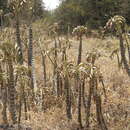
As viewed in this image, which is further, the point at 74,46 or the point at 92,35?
the point at 92,35

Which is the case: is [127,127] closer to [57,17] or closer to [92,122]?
[92,122]

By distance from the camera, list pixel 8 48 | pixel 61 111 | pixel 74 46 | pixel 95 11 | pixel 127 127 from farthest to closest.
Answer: pixel 95 11
pixel 74 46
pixel 61 111
pixel 127 127
pixel 8 48

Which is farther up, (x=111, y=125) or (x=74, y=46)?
(x=74, y=46)

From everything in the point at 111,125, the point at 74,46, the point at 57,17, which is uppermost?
the point at 57,17

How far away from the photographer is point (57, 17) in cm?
2634

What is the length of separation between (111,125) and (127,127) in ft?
1.51

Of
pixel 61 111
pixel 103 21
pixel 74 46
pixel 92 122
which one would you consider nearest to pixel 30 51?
pixel 61 111

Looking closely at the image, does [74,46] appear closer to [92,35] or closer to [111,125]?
[92,35]

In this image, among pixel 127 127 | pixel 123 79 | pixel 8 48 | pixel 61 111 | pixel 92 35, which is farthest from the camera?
pixel 92 35

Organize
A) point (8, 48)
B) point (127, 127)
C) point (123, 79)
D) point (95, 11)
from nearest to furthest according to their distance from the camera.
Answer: point (8, 48), point (127, 127), point (123, 79), point (95, 11)

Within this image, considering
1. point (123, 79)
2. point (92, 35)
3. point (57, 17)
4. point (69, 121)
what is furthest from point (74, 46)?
point (69, 121)

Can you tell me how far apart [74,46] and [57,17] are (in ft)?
26.6

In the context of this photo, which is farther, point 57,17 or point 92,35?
point 57,17

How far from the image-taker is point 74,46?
739 inches
